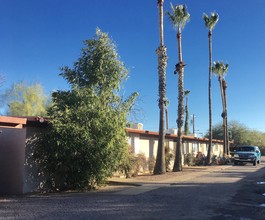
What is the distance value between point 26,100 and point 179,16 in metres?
21.1

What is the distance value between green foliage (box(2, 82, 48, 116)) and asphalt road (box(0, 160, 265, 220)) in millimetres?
29246

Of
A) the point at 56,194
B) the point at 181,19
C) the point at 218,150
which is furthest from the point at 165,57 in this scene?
the point at 218,150

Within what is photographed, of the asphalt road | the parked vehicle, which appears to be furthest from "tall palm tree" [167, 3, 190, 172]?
the asphalt road

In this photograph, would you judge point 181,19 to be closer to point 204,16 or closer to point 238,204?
point 204,16

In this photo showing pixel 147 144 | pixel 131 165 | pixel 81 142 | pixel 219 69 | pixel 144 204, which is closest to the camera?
pixel 144 204

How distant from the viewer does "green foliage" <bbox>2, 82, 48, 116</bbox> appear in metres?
44.9

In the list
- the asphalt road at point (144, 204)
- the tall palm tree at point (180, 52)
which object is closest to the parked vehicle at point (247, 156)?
the tall palm tree at point (180, 52)

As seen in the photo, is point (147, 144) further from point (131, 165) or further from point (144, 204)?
point (144, 204)

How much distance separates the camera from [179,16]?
109ft

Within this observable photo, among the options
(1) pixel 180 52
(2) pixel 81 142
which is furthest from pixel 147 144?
(2) pixel 81 142

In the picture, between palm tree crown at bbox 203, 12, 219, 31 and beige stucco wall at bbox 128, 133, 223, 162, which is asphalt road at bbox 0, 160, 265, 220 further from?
palm tree crown at bbox 203, 12, 219, 31

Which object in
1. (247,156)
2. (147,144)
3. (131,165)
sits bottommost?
(131,165)

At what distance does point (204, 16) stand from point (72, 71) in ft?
82.5

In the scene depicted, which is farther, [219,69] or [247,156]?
[219,69]
